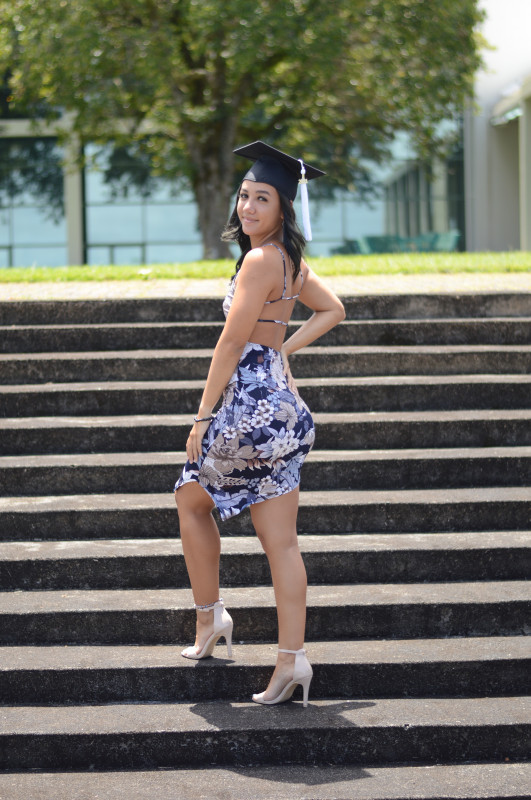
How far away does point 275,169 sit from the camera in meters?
3.49

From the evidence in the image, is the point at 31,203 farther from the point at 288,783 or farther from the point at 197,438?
the point at 288,783

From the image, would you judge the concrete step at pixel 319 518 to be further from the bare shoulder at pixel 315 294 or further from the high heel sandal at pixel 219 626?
the bare shoulder at pixel 315 294

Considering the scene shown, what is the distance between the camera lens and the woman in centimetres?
344

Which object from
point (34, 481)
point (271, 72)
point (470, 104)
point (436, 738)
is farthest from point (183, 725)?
point (470, 104)

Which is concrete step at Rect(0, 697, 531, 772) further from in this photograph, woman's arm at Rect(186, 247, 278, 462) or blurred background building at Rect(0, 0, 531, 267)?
blurred background building at Rect(0, 0, 531, 267)

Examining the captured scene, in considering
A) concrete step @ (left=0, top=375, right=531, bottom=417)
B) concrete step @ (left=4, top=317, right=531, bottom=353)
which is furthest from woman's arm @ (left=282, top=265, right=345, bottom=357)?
concrete step @ (left=4, top=317, right=531, bottom=353)

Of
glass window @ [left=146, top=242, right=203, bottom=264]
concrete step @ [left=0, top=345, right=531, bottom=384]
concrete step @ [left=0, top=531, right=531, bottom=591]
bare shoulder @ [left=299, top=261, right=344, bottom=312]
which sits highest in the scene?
glass window @ [left=146, top=242, right=203, bottom=264]

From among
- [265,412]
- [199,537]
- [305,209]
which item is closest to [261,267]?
[305,209]

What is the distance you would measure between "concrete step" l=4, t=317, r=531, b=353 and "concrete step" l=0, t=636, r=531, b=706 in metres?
3.12

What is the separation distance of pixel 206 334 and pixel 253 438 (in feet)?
10.6

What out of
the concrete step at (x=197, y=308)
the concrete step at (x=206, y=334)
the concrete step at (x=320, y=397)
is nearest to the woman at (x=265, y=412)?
the concrete step at (x=320, y=397)

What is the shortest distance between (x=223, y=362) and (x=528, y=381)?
3.04 meters

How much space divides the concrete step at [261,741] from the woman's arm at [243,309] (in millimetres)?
1170

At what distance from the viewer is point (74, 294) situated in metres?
7.37
